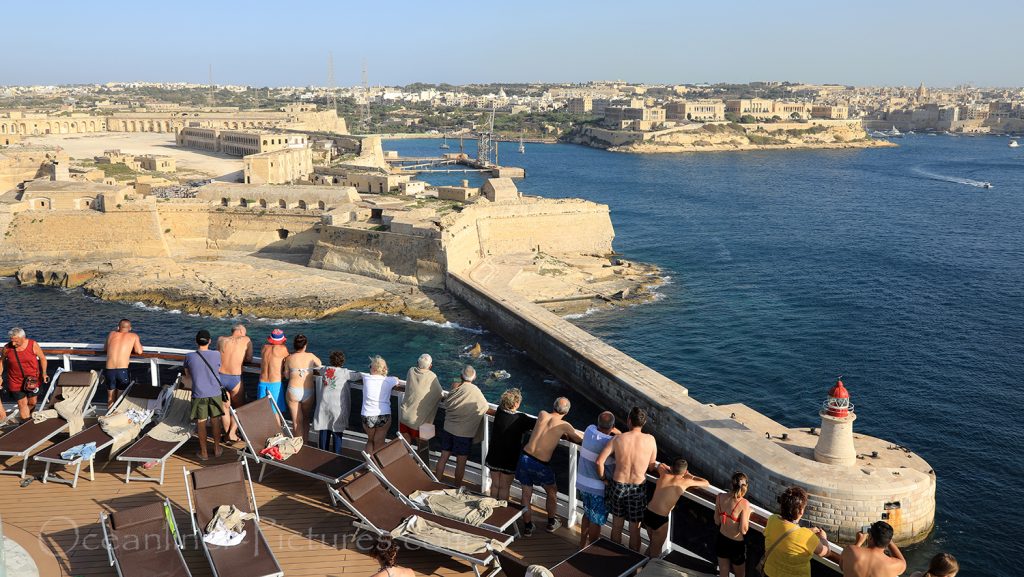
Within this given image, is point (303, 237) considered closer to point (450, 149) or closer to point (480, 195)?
point (480, 195)

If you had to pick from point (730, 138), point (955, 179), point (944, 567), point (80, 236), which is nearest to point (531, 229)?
point (80, 236)

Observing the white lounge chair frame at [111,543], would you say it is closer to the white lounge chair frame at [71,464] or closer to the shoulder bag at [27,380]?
the white lounge chair frame at [71,464]

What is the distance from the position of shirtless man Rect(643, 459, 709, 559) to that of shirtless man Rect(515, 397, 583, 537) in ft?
2.11

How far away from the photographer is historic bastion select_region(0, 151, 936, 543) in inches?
814

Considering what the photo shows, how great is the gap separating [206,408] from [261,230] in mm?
24304

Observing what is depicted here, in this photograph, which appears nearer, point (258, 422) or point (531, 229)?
point (258, 422)

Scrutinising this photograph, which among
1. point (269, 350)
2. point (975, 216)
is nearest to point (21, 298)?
point (269, 350)

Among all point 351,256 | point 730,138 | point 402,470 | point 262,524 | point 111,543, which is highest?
point 402,470

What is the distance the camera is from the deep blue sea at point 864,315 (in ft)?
50.0

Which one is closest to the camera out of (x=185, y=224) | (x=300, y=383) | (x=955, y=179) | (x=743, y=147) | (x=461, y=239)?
(x=300, y=383)

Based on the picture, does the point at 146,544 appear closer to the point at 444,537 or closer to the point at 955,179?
the point at 444,537

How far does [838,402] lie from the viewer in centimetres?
1067

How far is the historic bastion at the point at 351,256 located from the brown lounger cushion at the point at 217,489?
1036 cm

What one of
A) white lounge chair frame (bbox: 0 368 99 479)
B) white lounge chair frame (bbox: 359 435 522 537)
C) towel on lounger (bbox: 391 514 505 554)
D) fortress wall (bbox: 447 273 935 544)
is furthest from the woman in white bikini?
fortress wall (bbox: 447 273 935 544)
